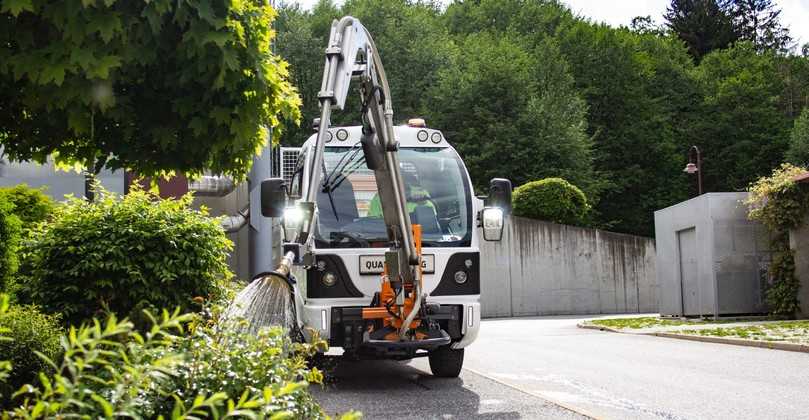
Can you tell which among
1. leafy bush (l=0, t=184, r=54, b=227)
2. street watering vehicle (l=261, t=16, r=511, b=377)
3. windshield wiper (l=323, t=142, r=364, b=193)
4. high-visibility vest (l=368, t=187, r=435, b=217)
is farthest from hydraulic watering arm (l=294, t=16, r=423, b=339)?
leafy bush (l=0, t=184, r=54, b=227)

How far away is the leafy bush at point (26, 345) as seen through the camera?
5831 millimetres

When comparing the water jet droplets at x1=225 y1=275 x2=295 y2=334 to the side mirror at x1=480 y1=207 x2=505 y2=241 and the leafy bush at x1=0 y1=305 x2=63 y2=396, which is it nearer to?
the leafy bush at x1=0 y1=305 x2=63 y2=396

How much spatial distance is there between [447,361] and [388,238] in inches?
90.1

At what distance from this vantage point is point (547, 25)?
179 feet

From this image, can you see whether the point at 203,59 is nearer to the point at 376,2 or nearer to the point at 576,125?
the point at 576,125

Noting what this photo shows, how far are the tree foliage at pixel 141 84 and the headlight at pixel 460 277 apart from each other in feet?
13.8

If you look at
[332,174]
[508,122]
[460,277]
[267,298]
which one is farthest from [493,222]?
[508,122]

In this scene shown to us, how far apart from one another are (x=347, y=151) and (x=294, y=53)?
1308 inches

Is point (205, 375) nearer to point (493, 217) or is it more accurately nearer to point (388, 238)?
point (388, 238)

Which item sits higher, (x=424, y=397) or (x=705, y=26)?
(x=705, y=26)

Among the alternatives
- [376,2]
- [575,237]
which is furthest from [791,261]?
[376,2]

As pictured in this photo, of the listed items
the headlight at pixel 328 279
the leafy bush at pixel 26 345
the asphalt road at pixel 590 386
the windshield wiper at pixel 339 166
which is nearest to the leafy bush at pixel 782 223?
the asphalt road at pixel 590 386

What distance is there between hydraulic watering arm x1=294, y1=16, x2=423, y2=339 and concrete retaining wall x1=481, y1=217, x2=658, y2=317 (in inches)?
990

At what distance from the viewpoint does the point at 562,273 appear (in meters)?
Result: 35.5
